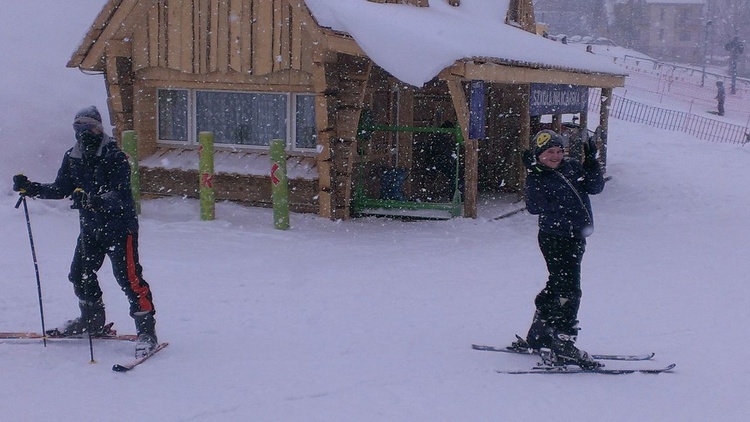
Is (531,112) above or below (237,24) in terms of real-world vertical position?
below

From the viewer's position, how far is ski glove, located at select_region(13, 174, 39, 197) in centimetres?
559

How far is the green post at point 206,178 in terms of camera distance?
11.8 meters

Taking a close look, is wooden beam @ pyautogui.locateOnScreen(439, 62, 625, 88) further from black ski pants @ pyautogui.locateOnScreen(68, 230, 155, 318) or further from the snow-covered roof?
black ski pants @ pyautogui.locateOnScreen(68, 230, 155, 318)

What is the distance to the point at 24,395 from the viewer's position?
502 centimetres

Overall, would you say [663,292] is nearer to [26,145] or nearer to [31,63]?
[26,145]

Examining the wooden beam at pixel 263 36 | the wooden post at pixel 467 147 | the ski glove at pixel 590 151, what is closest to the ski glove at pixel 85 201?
the ski glove at pixel 590 151

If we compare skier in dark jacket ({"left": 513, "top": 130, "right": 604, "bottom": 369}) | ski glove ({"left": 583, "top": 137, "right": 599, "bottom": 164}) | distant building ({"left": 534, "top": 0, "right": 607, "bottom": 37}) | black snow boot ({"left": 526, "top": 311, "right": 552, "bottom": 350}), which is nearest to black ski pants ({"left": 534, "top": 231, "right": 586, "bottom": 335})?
skier in dark jacket ({"left": 513, "top": 130, "right": 604, "bottom": 369})

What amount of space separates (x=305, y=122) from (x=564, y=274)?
25.4 feet

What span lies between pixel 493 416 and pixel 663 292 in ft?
13.9

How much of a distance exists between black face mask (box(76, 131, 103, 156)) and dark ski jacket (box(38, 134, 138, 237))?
3 cm

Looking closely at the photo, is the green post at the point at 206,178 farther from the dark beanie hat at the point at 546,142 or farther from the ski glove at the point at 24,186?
the dark beanie hat at the point at 546,142

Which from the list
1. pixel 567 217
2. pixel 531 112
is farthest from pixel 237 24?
pixel 567 217

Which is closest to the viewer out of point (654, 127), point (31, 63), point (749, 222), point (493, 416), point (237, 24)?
point (493, 416)

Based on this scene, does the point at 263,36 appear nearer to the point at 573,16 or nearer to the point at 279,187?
the point at 279,187
